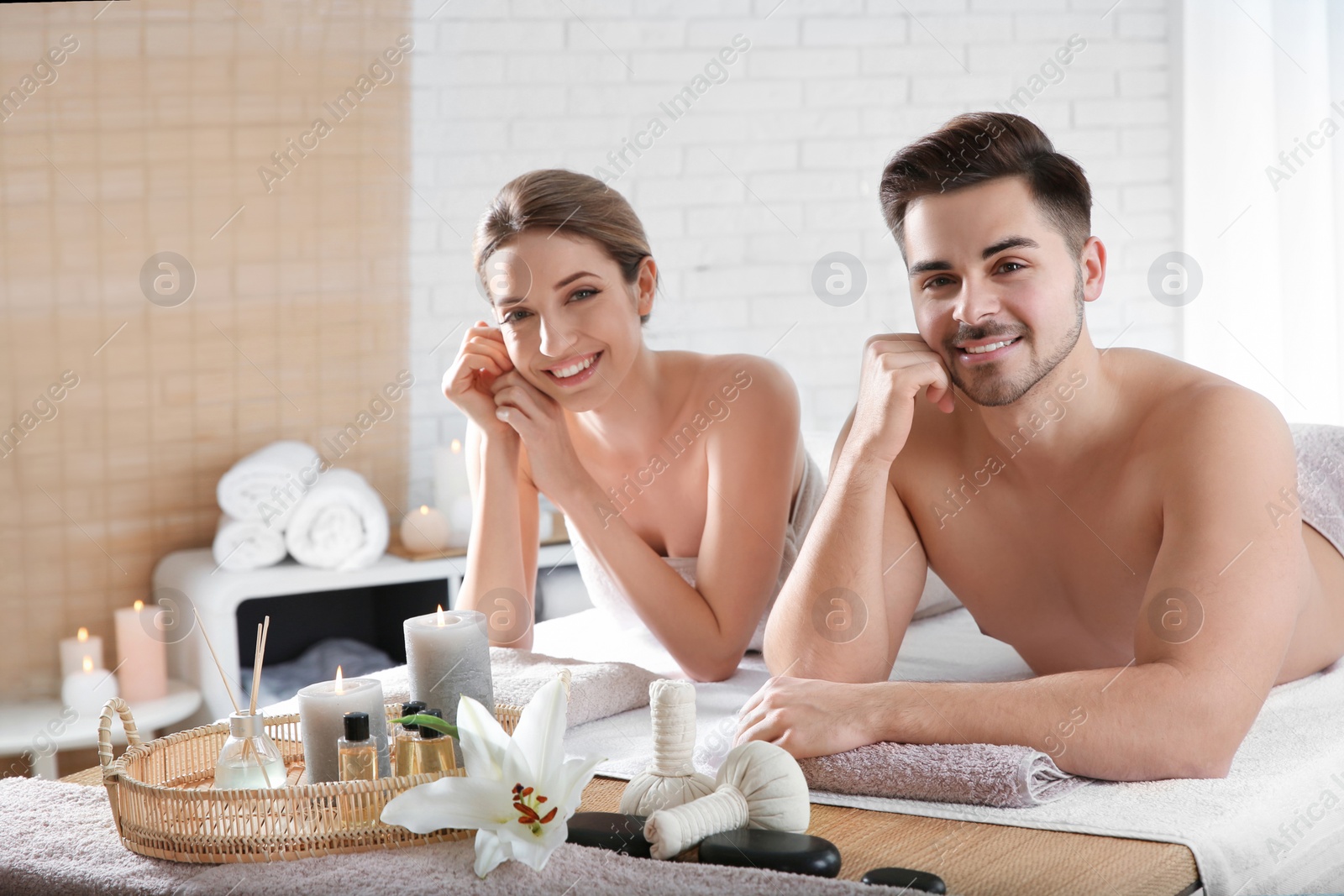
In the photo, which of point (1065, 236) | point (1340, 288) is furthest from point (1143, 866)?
point (1340, 288)

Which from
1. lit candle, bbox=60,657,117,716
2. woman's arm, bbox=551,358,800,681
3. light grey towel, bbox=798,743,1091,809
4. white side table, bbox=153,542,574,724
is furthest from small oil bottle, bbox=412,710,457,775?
lit candle, bbox=60,657,117,716

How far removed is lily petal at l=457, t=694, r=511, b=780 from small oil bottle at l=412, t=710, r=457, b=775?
10cm

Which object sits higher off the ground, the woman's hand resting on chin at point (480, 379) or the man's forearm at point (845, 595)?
the woman's hand resting on chin at point (480, 379)

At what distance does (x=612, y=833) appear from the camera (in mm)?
942

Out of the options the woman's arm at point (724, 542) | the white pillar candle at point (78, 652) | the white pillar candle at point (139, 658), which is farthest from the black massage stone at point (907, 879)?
the white pillar candle at point (78, 652)

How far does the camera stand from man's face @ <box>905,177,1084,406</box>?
1.29m

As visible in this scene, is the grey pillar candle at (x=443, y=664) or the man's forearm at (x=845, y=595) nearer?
the grey pillar candle at (x=443, y=664)

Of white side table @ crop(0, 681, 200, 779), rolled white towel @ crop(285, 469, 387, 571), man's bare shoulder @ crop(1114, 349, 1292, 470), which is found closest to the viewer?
man's bare shoulder @ crop(1114, 349, 1292, 470)

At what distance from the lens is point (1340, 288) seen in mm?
2402

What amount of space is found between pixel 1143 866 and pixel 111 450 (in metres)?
2.17

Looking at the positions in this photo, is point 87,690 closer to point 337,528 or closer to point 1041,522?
point 337,528

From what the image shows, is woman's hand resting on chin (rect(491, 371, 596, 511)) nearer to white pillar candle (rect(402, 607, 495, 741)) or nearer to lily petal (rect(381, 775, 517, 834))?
white pillar candle (rect(402, 607, 495, 741))

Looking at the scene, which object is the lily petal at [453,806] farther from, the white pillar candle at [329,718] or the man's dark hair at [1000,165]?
the man's dark hair at [1000,165]

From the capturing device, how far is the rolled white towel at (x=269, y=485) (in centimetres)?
239
